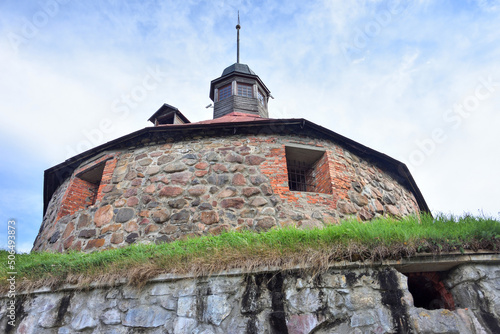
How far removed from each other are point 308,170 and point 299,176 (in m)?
0.28

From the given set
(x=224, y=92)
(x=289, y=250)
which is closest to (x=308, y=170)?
(x=289, y=250)

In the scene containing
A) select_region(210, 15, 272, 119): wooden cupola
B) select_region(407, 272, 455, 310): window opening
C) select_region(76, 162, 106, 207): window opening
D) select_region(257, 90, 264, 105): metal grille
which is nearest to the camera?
select_region(407, 272, 455, 310): window opening

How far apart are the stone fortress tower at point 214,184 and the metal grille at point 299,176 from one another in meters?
0.03

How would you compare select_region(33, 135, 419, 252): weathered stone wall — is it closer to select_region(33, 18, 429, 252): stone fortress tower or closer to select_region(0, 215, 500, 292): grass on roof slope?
select_region(33, 18, 429, 252): stone fortress tower

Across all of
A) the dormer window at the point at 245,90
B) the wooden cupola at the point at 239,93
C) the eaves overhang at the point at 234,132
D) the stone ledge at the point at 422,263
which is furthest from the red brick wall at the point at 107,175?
the dormer window at the point at 245,90

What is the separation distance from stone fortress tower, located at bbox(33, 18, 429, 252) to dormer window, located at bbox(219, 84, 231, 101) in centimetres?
661

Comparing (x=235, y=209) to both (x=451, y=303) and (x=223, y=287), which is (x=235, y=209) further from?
(x=451, y=303)

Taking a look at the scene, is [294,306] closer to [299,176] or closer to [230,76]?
[299,176]

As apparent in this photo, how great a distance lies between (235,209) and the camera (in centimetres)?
614

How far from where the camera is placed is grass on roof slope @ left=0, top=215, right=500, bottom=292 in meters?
3.54

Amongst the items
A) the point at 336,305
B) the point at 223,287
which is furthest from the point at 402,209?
the point at 223,287

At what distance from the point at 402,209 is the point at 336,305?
598 centimetres

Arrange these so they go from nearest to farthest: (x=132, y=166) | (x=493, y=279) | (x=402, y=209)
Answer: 1. (x=493, y=279)
2. (x=132, y=166)
3. (x=402, y=209)

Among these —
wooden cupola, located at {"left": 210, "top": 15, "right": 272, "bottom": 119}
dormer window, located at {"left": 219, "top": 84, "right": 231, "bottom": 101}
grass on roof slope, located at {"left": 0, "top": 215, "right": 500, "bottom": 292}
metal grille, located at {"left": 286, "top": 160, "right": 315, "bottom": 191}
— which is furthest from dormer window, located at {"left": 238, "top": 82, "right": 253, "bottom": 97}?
grass on roof slope, located at {"left": 0, "top": 215, "right": 500, "bottom": 292}
